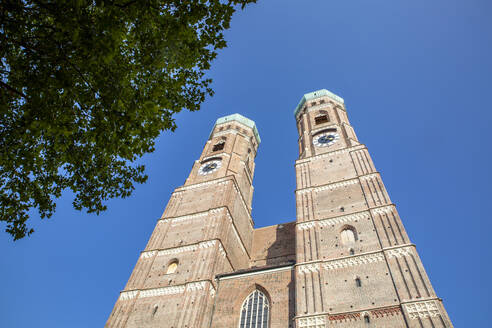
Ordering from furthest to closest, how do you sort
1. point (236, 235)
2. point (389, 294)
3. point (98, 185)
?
point (236, 235), point (389, 294), point (98, 185)

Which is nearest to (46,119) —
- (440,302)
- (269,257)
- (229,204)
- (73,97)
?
(73,97)

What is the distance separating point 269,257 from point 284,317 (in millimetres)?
11783

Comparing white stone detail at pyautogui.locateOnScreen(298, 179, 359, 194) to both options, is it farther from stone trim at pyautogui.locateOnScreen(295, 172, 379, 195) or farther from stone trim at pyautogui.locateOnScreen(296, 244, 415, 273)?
stone trim at pyautogui.locateOnScreen(296, 244, 415, 273)

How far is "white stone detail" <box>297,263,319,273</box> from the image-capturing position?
20.8 m

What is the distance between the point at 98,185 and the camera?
1028 centimetres

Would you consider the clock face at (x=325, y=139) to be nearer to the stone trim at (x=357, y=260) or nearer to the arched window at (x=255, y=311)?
the stone trim at (x=357, y=260)

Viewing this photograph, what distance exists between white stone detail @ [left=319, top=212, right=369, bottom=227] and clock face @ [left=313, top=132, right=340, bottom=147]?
1094 cm

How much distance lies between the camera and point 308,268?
68.9 feet

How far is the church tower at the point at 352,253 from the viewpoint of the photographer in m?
17.2

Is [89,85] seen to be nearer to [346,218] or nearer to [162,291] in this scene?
[162,291]

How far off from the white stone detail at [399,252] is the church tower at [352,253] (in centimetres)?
5

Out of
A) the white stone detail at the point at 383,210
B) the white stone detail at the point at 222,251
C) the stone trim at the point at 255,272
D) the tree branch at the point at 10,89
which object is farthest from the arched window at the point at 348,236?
the tree branch at the point at 10,89

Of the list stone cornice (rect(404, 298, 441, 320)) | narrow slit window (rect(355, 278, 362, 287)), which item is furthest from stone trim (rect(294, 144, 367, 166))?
stone cornice (rect(404, 298, 441, 320))

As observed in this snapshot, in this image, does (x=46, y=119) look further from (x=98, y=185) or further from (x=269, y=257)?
(x=269, y=257)
